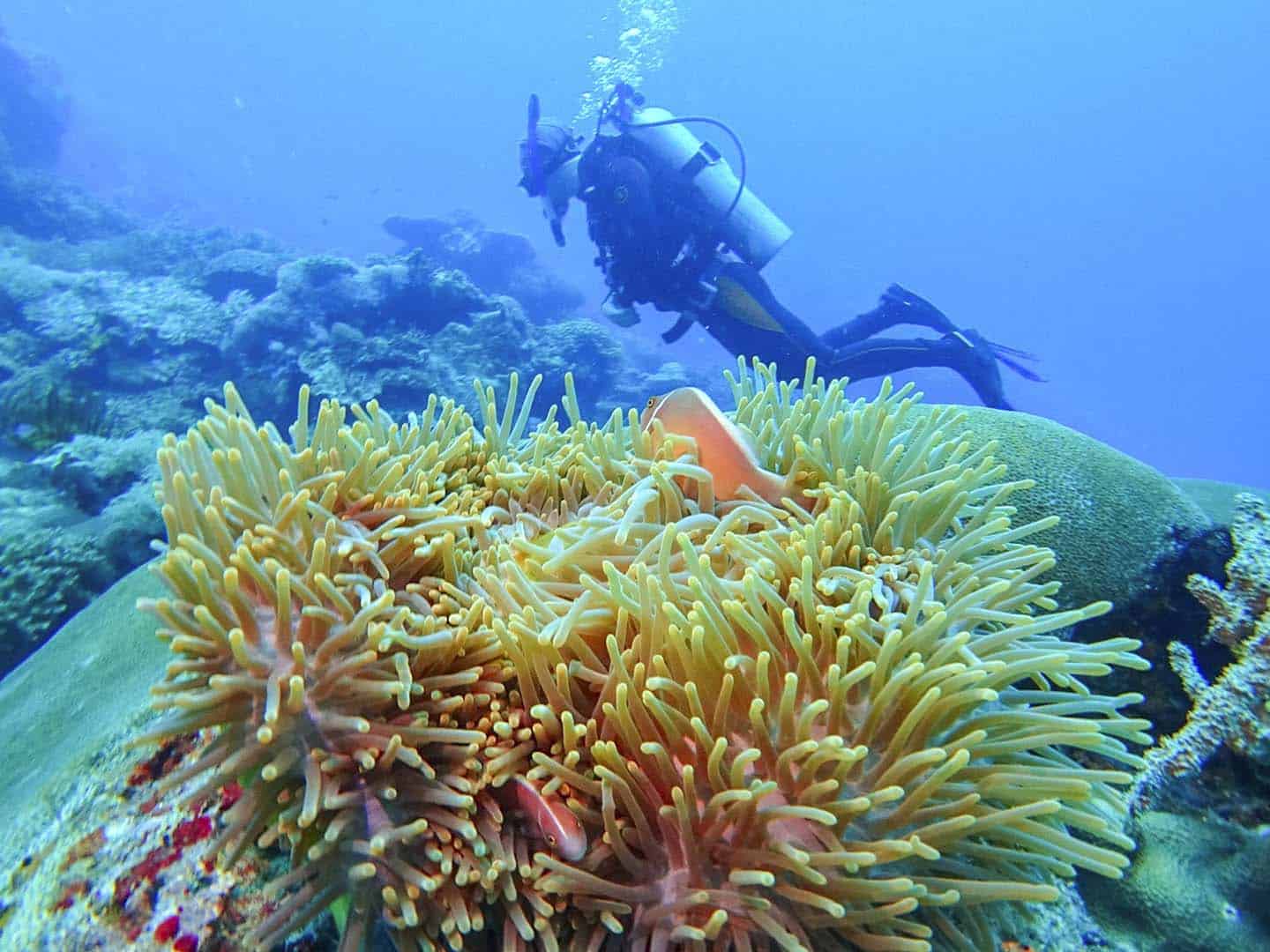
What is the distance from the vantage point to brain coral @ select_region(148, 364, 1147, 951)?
133 centimetres

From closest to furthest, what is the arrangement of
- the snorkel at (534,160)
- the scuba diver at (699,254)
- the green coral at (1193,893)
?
the green coral at (1193,893) → the scuba diver at (699,254) → the snorkel at (534,160)

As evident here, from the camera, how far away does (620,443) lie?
2.41 m

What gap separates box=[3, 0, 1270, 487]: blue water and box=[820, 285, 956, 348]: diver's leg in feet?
140

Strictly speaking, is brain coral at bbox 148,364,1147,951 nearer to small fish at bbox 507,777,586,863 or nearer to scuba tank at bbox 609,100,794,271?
small fish at bbox 507,777,586,863

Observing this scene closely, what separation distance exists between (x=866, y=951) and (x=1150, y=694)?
1973mm

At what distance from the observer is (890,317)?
26.5 feet

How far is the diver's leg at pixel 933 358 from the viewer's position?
7512 mm

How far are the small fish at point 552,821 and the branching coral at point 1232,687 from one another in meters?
1.84

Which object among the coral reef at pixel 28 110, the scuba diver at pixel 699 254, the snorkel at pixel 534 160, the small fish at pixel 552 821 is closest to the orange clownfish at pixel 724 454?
the small fish at pixel 552 821

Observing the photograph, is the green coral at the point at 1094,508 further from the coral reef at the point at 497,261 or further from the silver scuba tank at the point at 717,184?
the coral reef at the point at 497,261

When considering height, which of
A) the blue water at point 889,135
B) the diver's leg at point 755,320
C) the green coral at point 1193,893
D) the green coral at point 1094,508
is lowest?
the green coral at point 1193,893

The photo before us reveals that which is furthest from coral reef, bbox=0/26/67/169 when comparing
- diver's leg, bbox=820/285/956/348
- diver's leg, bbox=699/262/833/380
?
diver's leg, bbox=820/285/956/348

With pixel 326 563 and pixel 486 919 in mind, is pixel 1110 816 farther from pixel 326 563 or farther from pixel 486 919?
pixel 326 563

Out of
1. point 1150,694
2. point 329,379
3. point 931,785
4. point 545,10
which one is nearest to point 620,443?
point 931,785
